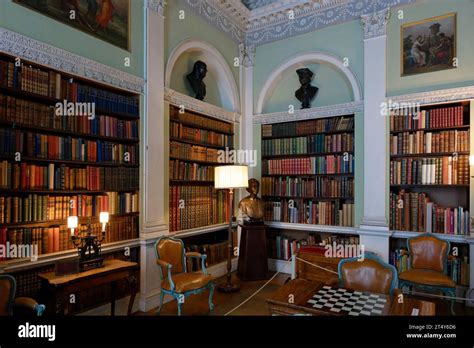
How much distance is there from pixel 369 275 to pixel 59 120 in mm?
3189

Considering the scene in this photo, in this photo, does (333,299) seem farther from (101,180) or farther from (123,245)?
(101,180)

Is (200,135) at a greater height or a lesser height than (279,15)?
lesser

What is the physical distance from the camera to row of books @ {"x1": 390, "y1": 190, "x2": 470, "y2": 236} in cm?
371

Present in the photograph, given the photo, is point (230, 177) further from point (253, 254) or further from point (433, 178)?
point (433, 178)

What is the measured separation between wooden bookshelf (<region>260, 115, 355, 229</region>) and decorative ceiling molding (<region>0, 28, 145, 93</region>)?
266cm

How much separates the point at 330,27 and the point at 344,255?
3.73 metres

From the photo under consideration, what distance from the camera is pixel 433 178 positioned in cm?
385

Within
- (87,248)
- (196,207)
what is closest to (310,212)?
(196,207)

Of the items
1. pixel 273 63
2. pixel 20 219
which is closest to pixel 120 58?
pixel 20 219

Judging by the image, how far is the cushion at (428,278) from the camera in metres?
3.14

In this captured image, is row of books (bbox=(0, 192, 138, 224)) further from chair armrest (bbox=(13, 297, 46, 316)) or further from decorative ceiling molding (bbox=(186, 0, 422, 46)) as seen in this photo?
decorative ceiling molding (bbox=(186, 0, 422, 46))

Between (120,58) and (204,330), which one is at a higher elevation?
(120,58)

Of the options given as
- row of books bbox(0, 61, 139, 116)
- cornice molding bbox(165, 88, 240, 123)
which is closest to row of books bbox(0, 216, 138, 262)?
row of books bbox(0, 61, 139, 116)

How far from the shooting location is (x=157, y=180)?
144 inches
